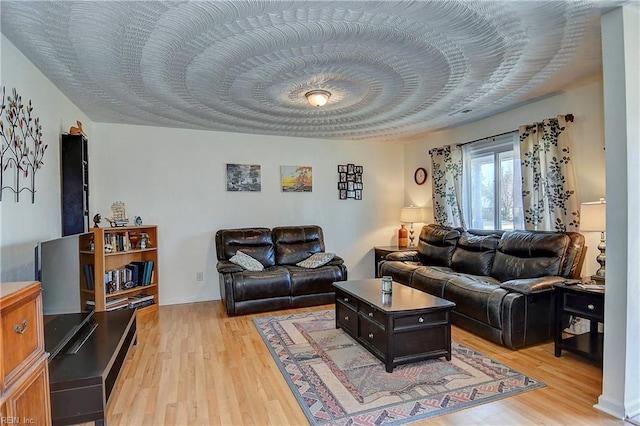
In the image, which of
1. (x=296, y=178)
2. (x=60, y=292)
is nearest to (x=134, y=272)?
(x=60, y=292)

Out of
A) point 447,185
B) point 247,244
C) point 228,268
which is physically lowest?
point 228,268

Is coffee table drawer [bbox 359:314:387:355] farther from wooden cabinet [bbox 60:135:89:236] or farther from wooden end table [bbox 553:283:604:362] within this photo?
wooden cabinet [bbox 60:135:89:236]

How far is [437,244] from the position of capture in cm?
462

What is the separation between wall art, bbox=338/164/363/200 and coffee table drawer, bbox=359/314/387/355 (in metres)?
2.89

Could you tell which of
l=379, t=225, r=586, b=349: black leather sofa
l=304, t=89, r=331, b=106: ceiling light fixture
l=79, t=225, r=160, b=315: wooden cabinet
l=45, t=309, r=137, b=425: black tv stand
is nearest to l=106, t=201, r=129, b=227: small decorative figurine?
l=79, t=225, r=160, b=315: wooden cabinet

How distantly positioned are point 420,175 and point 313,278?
2.56 metres

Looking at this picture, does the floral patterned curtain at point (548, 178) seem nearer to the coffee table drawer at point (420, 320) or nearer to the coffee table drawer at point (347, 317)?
the coffee table drawer at point (420, 320)

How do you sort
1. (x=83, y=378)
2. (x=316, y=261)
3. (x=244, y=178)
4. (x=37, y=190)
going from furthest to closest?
(x=244, y=178) < (x=316, y=261) < (x=37, y=190) < (x=83, y=378)

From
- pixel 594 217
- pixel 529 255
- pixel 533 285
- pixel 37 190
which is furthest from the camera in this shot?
pixel 529 255

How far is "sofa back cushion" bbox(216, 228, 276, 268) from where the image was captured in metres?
4.59

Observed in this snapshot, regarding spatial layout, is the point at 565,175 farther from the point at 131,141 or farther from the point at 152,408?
the point at 131,141

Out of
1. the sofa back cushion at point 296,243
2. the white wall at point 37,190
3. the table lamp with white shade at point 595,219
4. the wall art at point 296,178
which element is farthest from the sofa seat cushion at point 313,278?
the table lamp with white shade at point 595,219

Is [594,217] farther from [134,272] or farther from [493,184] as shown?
[134,272]

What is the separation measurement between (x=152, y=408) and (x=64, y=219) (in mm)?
1973
